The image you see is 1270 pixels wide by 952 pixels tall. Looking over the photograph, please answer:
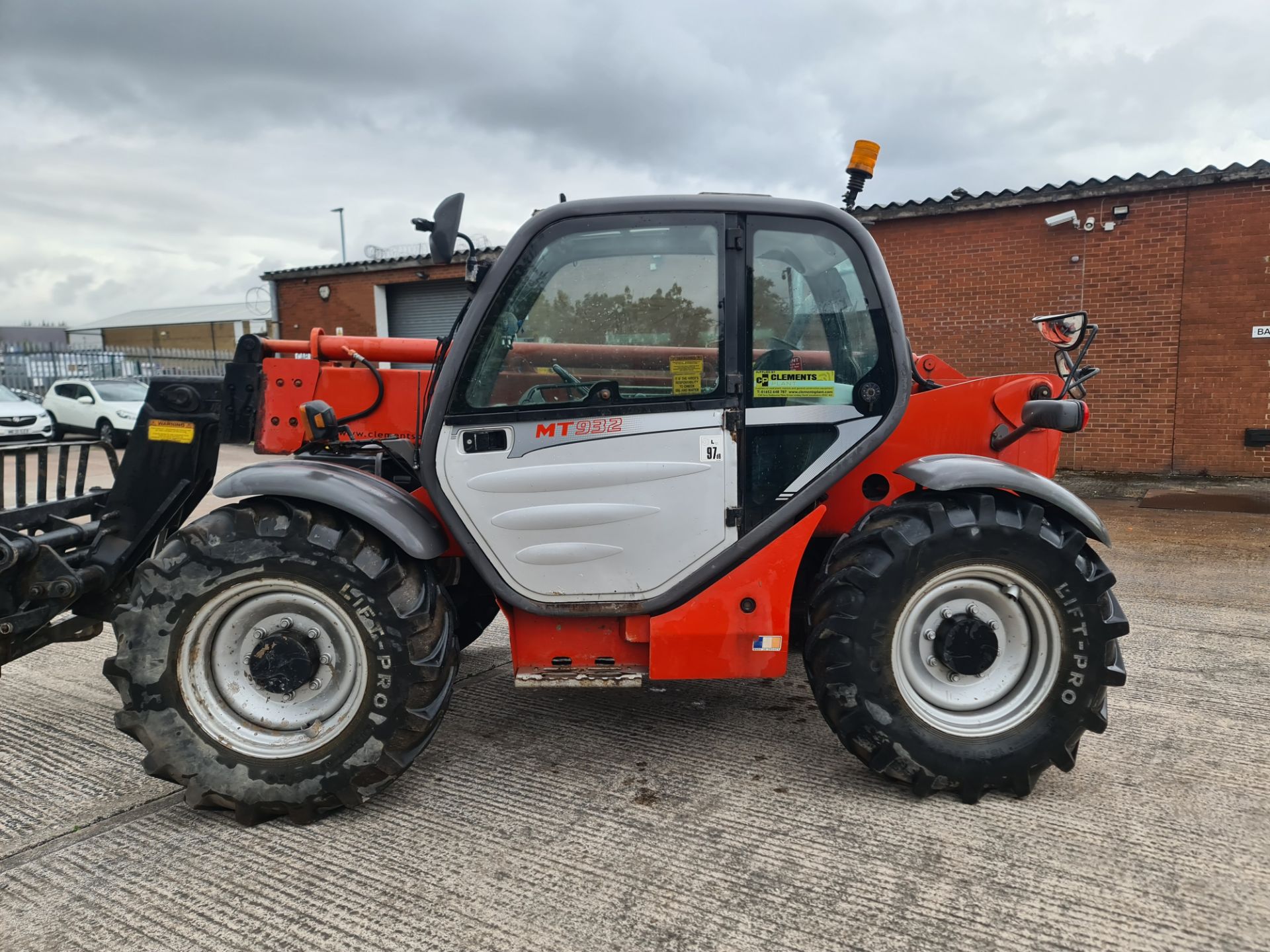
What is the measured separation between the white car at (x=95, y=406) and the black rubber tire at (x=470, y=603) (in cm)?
1576

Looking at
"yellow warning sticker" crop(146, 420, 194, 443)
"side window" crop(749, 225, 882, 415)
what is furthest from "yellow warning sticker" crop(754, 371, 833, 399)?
"yellow warning sticker" crop(146, 420, 194, 443)

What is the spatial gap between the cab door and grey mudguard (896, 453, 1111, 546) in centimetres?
69

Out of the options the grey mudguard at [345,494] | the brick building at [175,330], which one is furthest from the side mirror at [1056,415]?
the brick building at [175,330]

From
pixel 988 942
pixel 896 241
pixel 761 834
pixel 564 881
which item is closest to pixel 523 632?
pixel 564 881

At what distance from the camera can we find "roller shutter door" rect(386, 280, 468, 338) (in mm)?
17938

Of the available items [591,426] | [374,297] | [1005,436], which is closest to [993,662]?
[1005,436]

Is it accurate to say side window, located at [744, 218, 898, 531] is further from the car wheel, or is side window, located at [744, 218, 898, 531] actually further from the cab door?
the car wheel

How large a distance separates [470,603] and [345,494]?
1273 millimetres

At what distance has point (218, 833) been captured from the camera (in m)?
2.75

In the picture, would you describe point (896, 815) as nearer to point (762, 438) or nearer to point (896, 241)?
point (762, 438)

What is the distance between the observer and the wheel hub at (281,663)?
9.40 feet

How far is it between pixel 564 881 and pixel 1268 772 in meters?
2.67

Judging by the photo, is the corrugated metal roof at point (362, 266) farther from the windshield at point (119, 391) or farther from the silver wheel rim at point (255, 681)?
the silver wheel rim at point (255, 681)

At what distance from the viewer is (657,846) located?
2629 millimetres
